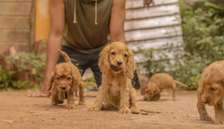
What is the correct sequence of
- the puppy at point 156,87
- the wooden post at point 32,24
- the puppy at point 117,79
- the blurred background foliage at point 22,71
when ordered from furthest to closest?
the wooden post at point 32,24 < the blurred background foliage at point 22,71 < the puppy at point 156,87 < the puppy at point 117,79

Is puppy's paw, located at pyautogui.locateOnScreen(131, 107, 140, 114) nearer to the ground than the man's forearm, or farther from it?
nearer to the ground

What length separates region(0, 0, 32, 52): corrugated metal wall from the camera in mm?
14953

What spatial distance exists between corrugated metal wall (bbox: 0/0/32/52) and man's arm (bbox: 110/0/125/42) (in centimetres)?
555

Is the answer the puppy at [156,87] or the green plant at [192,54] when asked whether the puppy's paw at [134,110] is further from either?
the green plant at [192,54]

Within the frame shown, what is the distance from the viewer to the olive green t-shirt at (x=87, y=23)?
9.88m

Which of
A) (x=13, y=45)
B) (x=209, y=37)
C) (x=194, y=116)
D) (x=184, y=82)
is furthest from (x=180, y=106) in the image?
(x=13, y=45)

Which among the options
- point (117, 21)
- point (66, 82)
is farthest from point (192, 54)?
point (66, 82)

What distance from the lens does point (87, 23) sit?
1003 cm

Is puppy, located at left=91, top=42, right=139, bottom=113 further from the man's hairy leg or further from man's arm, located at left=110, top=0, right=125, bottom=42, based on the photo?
the man's hairy leg

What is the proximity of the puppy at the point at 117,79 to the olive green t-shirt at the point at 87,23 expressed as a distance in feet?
7.10

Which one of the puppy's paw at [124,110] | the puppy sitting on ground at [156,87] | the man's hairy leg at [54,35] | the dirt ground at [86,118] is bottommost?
the dirt ground at [86,118]

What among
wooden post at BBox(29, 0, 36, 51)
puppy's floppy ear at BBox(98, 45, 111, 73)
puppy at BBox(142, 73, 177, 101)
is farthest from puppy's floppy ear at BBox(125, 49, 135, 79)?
wooden post at BBox(29, 0, 36, 51)

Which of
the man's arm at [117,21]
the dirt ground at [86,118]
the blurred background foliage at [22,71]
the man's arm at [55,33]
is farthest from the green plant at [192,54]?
the dirt ground at [86,118]

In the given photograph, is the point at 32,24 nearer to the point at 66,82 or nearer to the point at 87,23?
the point at 87,23
